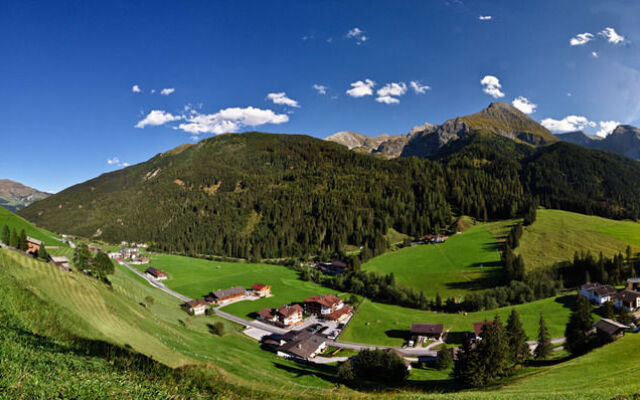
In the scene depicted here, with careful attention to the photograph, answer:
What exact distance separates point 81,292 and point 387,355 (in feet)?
115

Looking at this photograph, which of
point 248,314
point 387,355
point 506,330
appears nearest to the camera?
point 387,355

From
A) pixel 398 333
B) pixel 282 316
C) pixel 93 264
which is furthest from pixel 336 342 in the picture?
pixel 93 264

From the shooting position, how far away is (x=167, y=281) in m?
92.1

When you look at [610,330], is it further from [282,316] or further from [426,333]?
[282,316]

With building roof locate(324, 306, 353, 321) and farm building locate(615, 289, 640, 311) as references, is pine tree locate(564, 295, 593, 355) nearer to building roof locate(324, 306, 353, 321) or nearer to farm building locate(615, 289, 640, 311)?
farm building locate(615, 289, 640, 311)

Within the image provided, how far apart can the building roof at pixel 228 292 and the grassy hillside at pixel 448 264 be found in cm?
4184

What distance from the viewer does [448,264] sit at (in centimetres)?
9275

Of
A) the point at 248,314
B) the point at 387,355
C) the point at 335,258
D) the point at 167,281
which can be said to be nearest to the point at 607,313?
the point at 387,355

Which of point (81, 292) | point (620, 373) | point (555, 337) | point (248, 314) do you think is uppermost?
point (81, 292)

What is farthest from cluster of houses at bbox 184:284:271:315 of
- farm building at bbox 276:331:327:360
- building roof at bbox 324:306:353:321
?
building roof at bbox 324:306:353:321

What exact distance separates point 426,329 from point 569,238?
7354 centimetres

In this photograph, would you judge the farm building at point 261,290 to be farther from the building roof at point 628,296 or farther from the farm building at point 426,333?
the building roof at point 628,296

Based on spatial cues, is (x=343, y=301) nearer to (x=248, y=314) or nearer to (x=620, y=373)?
(x=248, y=314)

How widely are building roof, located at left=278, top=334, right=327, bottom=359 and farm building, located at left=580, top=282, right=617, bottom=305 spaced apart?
5696cm
